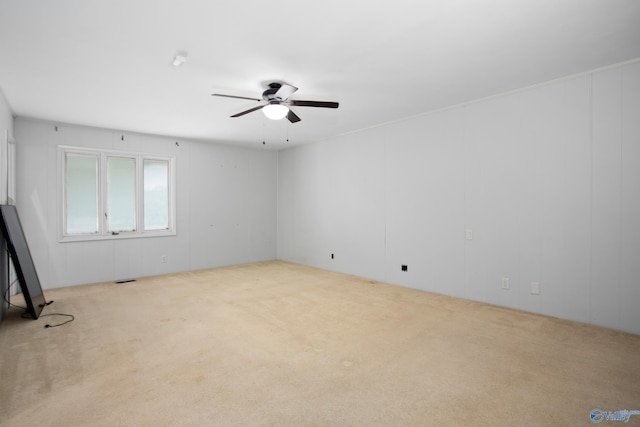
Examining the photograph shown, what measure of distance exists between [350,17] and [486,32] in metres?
1.10

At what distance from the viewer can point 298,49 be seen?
2.75 metres

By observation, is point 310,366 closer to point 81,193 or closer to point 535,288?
point 535,288

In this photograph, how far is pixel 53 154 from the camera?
498 centimetres

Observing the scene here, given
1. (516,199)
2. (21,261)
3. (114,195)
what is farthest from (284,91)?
(114,195)

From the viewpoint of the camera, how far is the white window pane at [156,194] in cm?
595

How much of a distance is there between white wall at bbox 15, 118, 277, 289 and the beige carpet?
141 centimetres

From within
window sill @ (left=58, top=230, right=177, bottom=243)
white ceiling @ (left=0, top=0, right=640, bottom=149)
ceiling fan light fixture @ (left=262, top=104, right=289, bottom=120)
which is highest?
white ceiling @ (left=0, top=0, right=640, bottom=149)

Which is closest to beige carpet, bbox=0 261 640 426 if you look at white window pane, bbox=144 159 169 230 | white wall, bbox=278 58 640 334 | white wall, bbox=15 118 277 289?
white wall, bbox=278 58 640 334

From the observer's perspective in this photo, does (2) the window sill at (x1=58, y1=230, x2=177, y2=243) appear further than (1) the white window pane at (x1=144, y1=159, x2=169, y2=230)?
No

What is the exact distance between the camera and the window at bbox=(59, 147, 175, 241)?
5203 mm

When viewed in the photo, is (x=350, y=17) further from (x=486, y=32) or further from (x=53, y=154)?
(x=53, y=154)

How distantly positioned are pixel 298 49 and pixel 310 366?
2627mm

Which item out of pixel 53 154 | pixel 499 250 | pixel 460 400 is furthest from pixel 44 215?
pixel 499 250

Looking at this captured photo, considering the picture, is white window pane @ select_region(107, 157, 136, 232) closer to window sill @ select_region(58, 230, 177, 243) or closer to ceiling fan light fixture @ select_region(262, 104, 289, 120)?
window sill @ select_region(58, 230, 177, 243)
